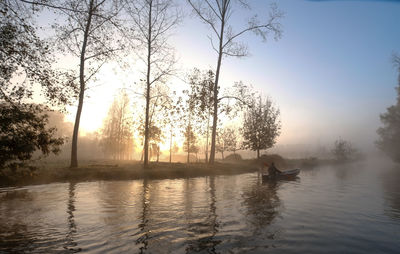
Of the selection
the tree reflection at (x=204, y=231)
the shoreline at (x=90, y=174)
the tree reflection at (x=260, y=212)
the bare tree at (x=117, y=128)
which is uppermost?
the bare tree at (x=117, y=128)

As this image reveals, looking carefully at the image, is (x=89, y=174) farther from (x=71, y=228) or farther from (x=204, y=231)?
(x=204, y=231)

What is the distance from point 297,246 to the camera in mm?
7078

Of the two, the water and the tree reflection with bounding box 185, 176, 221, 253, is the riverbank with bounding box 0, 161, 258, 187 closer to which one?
the water

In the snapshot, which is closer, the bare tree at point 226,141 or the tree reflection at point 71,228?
the tree reflection at point 71,228

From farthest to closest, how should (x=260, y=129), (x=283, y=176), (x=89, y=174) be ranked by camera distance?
(x=260, y=129) < (x=283, y=176) < (x=89, y=174)

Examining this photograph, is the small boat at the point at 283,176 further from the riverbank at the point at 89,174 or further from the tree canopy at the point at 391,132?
the tree canopy at the point at 391,132

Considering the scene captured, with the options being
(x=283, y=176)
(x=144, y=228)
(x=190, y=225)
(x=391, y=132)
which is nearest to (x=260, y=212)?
(x=190, y=225)

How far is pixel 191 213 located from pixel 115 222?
10.7 ft

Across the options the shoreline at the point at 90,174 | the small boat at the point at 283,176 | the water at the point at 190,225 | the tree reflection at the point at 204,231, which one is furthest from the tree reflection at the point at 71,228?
the small boat at the point at 283,176

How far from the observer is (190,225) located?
354 inches

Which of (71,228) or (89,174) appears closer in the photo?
(71,228)

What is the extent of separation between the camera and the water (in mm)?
6930

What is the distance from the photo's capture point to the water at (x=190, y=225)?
22.7ft

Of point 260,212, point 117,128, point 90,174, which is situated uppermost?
point 117,128
